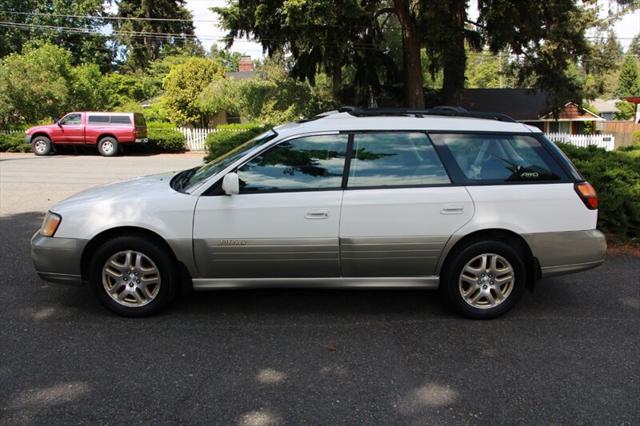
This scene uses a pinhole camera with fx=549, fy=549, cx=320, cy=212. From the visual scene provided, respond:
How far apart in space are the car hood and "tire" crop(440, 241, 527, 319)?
Result: 8.03 ft

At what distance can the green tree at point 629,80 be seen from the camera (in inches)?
2653

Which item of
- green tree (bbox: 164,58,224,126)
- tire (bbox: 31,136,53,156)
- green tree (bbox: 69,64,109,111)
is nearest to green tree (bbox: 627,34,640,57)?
green tree (bbox: 164,58,224,126)

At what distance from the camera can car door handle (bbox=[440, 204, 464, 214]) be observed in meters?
4.38

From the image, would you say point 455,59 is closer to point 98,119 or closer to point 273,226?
point 98,119

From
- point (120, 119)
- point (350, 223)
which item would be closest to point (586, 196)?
point (350, 223)

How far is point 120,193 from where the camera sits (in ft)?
15.1

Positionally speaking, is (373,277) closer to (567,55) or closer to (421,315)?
(421,315)

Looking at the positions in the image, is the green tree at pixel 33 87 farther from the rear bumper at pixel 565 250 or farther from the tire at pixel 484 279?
the rear bumper at pixel 565 250

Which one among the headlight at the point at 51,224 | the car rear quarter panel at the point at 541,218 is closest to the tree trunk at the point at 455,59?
the car rear quarter panel at the point at 541,218

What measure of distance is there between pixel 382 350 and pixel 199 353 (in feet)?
4.29

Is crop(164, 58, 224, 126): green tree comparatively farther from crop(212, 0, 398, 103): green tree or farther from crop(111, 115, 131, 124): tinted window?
crop(111, 115, 131, 124): tinted window

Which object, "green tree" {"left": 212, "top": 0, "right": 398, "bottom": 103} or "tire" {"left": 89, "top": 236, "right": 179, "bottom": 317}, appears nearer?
"tire" {"left": 89, "top": 236, "right": 179, "bottom": 317}

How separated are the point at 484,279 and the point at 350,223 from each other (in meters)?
1.21

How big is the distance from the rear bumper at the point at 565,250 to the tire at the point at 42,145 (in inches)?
883
